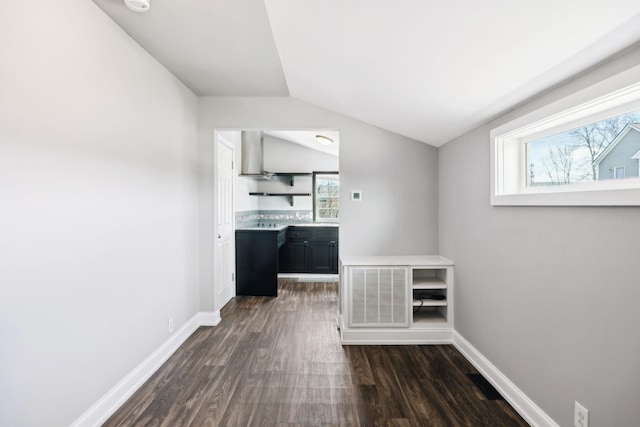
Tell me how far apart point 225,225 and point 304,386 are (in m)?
2.43

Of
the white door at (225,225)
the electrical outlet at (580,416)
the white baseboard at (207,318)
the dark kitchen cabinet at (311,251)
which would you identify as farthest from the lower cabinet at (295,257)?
the electrical outlet at (580,416)

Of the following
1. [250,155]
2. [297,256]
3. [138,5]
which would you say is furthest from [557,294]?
[250,155]

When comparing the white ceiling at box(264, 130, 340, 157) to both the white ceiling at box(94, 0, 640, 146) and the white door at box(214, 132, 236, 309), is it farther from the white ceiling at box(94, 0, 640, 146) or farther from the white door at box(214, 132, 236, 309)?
the white ceiling at box(94, 0, 640, 146)

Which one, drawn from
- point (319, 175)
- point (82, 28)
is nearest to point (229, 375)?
point (82, 28)

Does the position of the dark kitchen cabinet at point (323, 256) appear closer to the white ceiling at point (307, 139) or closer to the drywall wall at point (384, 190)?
the white ceiling at point (307, 139)

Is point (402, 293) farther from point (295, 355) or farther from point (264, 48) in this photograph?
point (264, 48)

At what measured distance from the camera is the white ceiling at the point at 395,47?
4.08 feet

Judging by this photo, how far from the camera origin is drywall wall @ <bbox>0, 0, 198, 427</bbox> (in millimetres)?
1357

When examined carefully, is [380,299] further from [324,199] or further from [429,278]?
[324,199]

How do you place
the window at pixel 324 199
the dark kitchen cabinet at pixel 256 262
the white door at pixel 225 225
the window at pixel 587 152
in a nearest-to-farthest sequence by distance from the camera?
1. the window at pixel 587 152
2. the white door at pixel 225 225
3. the dark kitchen cabinet at pixel 256 262
4. the window at pixel 324 199

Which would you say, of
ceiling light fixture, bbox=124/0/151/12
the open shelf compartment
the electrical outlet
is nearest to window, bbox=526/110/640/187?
the electrical outlet

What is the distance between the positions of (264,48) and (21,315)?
2.17m

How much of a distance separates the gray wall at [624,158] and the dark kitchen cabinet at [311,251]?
13.7ft

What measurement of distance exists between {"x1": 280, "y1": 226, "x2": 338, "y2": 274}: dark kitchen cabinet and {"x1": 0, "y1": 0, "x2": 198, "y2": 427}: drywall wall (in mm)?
2997
